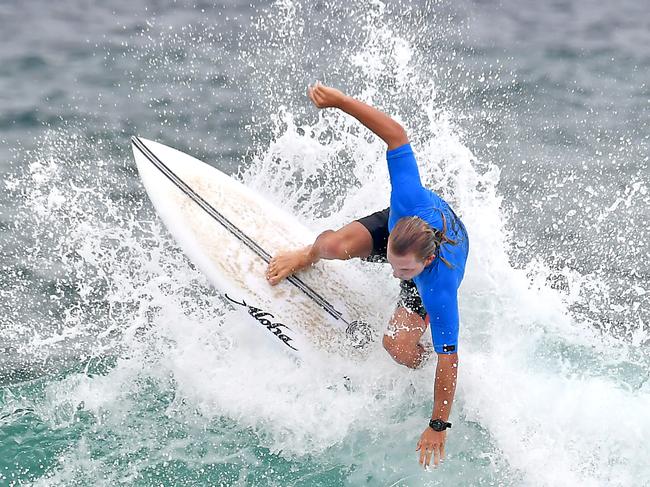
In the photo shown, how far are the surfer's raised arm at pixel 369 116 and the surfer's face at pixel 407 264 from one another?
691 millimetres

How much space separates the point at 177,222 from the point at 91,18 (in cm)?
562

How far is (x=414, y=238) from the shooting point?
4.30 m

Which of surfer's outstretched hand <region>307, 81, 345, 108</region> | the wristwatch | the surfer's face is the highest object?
surfer's outstretched hand <region>307, 81, 345, 108</region>

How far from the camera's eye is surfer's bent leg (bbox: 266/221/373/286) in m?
5.19

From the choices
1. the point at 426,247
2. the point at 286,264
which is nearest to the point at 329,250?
the point at 286,264

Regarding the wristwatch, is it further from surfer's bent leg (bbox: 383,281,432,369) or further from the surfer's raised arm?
the surfer's raised arm

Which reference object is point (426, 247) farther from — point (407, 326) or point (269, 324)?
point (269, 324)

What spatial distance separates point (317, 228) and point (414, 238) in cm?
217

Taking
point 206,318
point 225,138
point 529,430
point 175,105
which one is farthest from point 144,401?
point 175,105

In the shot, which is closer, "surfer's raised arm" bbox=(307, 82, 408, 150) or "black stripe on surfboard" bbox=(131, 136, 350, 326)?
"surfer's raised arm" bbox=(307, 82, 408, 150)

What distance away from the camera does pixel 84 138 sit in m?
8.52

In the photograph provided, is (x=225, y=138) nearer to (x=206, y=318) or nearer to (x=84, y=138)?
(x=84, y=138)

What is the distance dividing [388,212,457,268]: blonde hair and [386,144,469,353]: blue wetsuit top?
155 mm


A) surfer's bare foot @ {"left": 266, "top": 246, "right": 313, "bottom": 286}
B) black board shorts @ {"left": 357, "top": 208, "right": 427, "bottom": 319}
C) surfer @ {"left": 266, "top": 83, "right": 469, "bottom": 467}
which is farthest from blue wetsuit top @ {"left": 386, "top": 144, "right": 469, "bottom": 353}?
surfer's bare foot @ {"left": 266, "top": 246, "right": 313, "bottom": 286}
